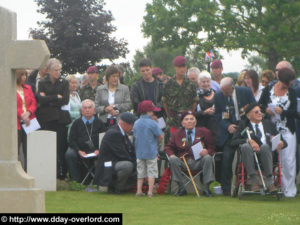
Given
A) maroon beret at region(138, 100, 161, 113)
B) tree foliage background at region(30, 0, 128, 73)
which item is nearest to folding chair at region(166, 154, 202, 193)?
maroon beret at region(138, 100, 161, 113)

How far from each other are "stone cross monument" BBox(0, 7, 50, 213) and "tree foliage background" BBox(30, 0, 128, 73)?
113 ft

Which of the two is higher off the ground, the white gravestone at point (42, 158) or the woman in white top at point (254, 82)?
the woman in white top at point (254, 82)

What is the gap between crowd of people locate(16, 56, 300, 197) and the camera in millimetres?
12523

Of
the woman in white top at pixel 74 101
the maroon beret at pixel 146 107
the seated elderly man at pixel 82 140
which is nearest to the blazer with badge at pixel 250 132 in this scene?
the maroon beret at pixel 146 107

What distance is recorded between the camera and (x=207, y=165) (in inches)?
500

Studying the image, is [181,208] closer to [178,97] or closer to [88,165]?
[178,97]

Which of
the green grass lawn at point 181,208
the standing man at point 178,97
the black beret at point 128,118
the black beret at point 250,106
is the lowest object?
the green grass lawn at point 181,208

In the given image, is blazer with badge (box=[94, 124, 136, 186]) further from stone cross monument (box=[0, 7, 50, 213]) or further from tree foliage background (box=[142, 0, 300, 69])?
tree foliage background (box=[142, 0, 300, 69])

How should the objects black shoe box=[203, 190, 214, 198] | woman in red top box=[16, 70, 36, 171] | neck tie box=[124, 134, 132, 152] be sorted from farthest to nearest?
neck tie box=[124, 134, 132, 152]
black shoe box=[203, 190, 214, 198]
woman in red top box=[16, 70, 36, 171]

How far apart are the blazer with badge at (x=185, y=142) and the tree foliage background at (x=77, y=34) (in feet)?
95.8

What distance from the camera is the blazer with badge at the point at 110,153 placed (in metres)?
12.9

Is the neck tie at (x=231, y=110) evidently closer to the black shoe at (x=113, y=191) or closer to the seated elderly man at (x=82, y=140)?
the black shoe at (x=113, y=191)

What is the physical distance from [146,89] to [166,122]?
725 mm

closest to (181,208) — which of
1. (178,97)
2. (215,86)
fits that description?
(178,97)
